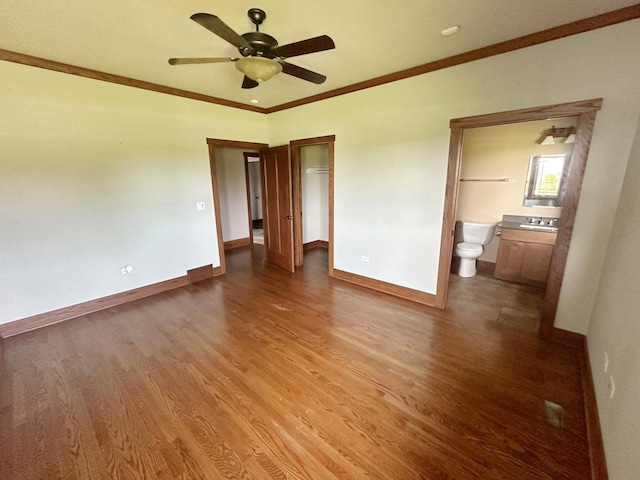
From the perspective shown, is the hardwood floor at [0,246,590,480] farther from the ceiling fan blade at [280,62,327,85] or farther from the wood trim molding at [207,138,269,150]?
the wood trim molding at [207,138,269,150]

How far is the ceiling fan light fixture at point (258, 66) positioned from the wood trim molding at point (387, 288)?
2736 mm

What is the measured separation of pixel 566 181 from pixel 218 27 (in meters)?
3.11

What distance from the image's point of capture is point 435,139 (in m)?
2.83

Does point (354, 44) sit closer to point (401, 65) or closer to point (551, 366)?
point (401, 65)

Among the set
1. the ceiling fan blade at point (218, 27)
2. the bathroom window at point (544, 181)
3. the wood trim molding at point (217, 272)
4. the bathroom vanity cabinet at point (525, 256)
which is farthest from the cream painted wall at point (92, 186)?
the bathroom window at point (544, 181)

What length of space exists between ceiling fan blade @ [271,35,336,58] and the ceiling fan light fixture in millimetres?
78

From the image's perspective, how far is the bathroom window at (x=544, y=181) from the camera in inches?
142

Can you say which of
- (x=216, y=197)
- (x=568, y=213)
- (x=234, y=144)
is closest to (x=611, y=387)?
(x=568, y=213)

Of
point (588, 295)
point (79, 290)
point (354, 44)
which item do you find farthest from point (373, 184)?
point (79, 290)

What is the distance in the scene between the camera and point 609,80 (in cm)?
196

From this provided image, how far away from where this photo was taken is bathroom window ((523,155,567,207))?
3600 millimetres

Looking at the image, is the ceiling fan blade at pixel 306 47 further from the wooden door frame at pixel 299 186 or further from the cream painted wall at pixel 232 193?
the cream painted wall at pixel 232 193

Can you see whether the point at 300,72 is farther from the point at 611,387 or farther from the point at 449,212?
the point at 611,387

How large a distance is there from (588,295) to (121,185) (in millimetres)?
4968
